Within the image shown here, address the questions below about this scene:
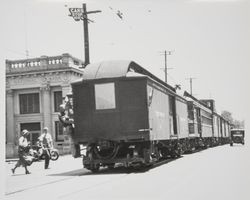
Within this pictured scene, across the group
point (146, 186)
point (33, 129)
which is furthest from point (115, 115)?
point (33, 129)

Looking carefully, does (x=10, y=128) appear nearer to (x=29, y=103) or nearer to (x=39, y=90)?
(x=29, y=103)

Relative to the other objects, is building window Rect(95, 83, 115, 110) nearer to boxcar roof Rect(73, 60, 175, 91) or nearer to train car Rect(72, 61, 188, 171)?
train car Rect(72, 61, 188, 171)

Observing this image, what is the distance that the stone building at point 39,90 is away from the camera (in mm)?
24422

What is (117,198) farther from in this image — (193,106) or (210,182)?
(193,106)

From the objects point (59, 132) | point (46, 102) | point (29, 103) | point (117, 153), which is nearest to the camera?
point (117, 153)

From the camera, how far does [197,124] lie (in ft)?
97.8

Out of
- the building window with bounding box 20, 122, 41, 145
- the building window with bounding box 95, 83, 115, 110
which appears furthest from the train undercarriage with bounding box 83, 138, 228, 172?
the building window with bounding box 20, 122, 41, 145

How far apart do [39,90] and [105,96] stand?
14.4 meters

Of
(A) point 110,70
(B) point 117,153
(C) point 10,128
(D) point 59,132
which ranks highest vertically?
(A) point 110,70

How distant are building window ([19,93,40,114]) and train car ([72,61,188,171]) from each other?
34.0 feet

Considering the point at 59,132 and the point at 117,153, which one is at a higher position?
the point at 59,132

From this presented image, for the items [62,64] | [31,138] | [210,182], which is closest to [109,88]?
[210,182]

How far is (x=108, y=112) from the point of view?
1417cm

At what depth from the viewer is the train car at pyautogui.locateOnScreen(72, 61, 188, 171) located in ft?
46.1
